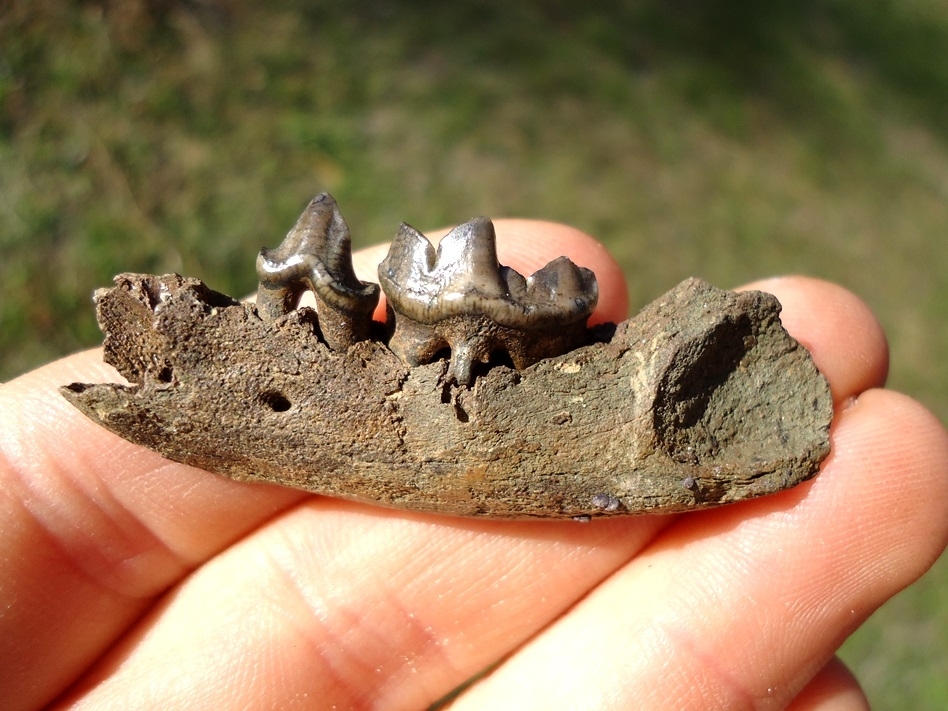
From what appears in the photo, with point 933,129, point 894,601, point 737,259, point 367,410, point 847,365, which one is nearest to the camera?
point 367,410

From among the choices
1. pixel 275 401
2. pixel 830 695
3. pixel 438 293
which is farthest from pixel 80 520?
pixel 830 695

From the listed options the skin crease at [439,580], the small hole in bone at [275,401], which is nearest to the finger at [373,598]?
the skin crease at [439,580]

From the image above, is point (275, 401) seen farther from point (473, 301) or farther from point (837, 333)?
point (837, 333)

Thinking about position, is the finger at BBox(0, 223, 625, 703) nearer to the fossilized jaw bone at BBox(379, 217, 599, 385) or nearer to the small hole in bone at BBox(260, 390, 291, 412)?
the small hole in bone at BBox(260, 390, 291, 412)

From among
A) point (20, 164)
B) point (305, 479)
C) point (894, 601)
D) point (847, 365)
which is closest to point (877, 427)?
point (847, 365)

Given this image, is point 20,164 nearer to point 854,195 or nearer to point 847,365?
point 847,365

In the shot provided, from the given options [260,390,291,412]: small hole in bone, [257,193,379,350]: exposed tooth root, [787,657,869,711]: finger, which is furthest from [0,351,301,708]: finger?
[787,657,869,711]: finger
